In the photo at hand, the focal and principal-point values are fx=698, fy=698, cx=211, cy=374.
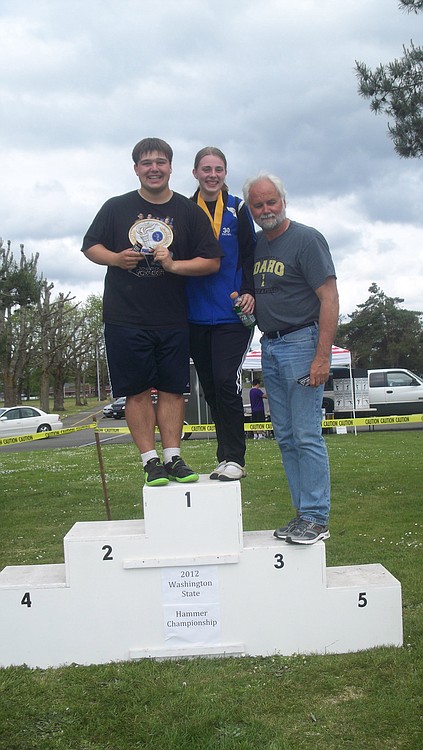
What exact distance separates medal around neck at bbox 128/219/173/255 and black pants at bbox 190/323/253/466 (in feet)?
1.80

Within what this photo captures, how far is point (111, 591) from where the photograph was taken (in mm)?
3635

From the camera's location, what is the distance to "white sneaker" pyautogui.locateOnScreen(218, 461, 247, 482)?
3.91 metres

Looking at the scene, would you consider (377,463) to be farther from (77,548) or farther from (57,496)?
(77,548)

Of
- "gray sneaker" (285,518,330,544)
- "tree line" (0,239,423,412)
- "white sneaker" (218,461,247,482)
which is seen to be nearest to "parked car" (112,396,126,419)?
"tree line" (0,239,423,412)

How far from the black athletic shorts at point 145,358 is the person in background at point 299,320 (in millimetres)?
514

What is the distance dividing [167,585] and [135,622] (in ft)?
0.84

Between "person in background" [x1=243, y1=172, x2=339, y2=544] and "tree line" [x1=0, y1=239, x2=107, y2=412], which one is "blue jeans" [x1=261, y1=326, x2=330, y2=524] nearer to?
"person in background" [x1=243, y1=172, x2=339, y2=544]

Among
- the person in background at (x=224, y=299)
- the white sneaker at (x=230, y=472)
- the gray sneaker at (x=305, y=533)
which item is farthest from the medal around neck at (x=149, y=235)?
the gray sneaker at (x=305, y=533)

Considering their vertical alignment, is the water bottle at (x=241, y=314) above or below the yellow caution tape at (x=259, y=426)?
above

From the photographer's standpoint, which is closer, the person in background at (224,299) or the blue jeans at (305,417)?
the blue jeans at (305,417)

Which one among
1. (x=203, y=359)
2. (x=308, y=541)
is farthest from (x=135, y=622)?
(x=203, y=359)

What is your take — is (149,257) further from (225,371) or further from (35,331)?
(35,331)

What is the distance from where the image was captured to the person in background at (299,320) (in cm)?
373

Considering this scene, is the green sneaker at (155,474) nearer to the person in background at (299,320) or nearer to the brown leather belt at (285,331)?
the person in background at (299,320)
